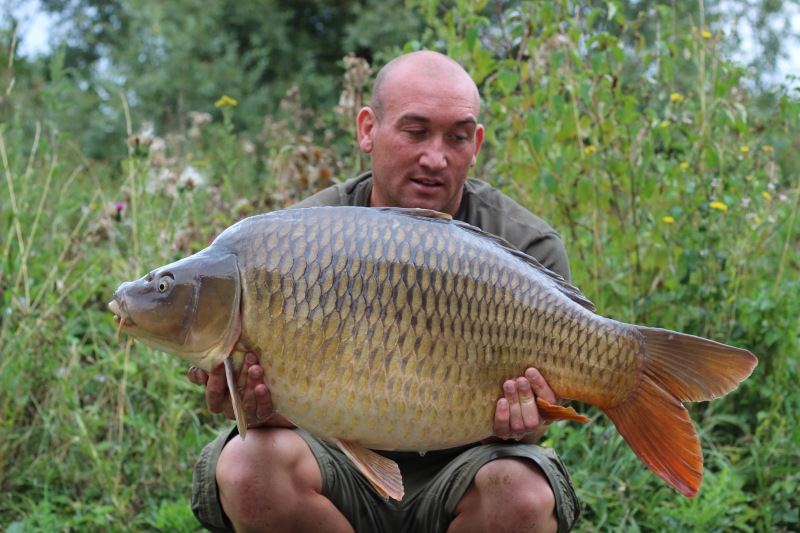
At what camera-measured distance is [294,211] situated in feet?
4.77

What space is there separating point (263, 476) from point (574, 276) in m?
1.40

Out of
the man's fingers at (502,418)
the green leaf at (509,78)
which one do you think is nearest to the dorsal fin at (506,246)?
the man's fingers at (502,418)

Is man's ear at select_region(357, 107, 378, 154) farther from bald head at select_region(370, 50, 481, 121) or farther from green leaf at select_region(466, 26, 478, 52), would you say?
green leaf at select_region(466, 26, 478, 52)

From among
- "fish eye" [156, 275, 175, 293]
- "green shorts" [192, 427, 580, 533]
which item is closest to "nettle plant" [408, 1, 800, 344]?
"green shorts" [192, 427, 580, 533]

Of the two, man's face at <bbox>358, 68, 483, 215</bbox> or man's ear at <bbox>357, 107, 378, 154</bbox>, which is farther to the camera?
man's ear at <bbox>357, 107, 378, 154</bbox>

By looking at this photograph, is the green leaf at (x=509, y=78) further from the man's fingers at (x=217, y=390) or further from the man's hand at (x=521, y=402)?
the man's fingers at (x=217, y=390)

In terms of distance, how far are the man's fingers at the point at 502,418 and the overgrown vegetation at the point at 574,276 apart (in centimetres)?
88

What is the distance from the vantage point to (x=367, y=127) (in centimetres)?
216

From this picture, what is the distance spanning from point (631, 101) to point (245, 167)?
2787mm

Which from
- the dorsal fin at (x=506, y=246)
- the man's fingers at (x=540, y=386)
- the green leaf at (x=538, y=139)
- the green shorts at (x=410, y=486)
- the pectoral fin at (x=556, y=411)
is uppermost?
the green leaf at (x=538, y=139)

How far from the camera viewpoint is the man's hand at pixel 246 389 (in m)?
1.39

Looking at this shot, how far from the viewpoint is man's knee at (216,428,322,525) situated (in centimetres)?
175

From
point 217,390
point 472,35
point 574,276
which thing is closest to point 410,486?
point 217,390

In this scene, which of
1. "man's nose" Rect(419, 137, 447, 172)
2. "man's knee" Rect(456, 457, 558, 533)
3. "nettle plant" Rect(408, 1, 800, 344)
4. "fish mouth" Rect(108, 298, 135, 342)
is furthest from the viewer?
"nettle plant" Rect(408, 1, 800, 344)
